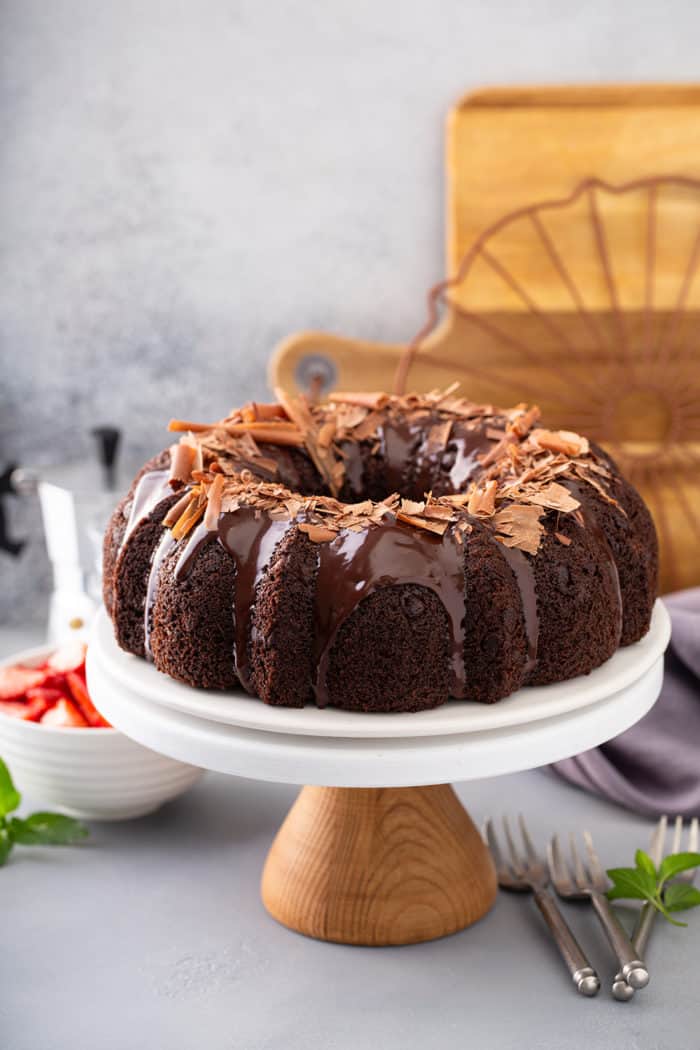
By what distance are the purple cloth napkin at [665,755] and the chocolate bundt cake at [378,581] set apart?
38 cm

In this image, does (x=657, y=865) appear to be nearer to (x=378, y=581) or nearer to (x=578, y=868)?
(x=578, y=868)

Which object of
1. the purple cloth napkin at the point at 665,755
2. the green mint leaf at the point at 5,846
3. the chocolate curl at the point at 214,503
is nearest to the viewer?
the chocolate curl at the point at 214,503

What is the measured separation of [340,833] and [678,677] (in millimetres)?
634

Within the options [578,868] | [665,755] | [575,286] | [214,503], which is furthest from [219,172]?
[578,868]

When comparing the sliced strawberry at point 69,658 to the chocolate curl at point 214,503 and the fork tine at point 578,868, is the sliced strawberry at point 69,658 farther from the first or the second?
the fork tine at point 578,868

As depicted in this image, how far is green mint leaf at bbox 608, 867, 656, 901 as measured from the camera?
1.31 metres

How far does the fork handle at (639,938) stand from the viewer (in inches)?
46.7

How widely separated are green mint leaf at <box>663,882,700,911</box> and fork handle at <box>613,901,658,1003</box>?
0.02 metres

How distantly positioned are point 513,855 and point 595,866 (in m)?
0.10

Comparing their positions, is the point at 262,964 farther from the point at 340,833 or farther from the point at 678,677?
the point at 678,677

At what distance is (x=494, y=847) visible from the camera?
1.46 metres

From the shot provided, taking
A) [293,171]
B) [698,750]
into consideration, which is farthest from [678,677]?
[293,171]

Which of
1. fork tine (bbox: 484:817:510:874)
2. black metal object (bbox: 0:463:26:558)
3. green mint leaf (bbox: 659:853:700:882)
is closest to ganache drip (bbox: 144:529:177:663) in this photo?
fork tine (bbox: 484:817:510:874)

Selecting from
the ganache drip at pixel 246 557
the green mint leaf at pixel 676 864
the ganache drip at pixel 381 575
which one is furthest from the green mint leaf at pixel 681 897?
the ganache drip at pixel 246 557
